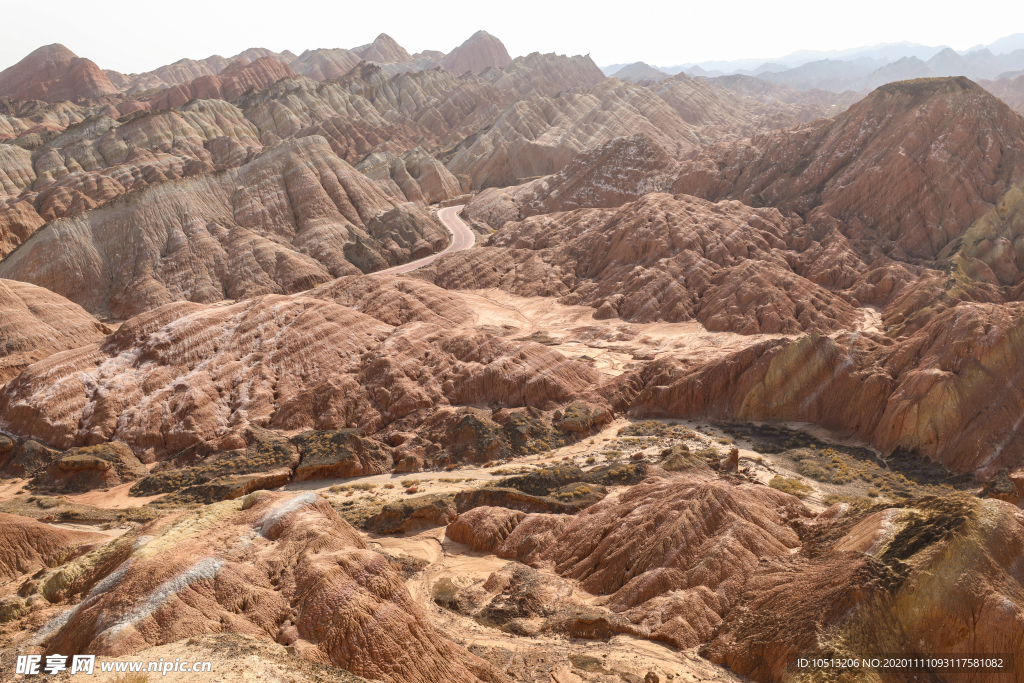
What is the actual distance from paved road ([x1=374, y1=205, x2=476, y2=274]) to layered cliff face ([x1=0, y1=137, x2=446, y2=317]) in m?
1.52

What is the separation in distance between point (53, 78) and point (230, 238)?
A: 402ft

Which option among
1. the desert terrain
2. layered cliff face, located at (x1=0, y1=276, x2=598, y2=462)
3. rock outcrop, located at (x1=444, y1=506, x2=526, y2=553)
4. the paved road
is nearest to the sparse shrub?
the desert terrain

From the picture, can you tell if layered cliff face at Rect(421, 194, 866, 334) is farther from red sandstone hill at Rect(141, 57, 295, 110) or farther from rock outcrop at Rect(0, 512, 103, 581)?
red sandstone hill at Rect(141, 57, 295, 110)

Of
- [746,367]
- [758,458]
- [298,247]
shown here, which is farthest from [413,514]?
[298,247]

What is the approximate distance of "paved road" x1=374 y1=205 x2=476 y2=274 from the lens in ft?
217

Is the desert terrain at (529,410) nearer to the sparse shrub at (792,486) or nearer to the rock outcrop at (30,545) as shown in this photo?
the rock outcrop at (30,545)

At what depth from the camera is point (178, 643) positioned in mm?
11555

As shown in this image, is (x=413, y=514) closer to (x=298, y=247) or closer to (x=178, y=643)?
(x=178, y=643)

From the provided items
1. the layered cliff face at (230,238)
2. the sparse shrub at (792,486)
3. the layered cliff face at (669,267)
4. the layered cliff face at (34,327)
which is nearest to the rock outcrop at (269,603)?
the sparse shrub at (792,486)

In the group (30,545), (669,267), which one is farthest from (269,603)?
(669,267)

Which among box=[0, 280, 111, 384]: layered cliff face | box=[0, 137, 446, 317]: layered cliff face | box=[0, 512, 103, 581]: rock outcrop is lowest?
box=[0, 512, 103, 581]: rock outcrop

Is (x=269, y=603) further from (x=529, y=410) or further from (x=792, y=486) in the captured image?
(x=529, y=410)

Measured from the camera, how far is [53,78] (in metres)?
145

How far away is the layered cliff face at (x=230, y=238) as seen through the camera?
186ft
